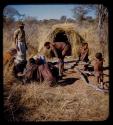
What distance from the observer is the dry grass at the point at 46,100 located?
211 centimetres

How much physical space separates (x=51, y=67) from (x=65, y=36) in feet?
0.83

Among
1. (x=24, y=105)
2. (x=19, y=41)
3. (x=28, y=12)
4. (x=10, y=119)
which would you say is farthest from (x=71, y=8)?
(x=10, y=119)

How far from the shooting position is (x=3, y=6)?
210 centimetres

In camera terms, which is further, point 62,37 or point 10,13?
point 62,37

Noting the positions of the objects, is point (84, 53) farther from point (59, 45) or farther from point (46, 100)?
point (46, 100)

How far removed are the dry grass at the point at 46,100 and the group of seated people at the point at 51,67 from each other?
5 centimetres

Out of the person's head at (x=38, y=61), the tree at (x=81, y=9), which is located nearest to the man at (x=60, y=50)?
the person's head at (x=38, y=61)

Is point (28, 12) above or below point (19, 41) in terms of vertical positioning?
above

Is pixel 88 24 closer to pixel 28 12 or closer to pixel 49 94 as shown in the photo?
pixel 28 12

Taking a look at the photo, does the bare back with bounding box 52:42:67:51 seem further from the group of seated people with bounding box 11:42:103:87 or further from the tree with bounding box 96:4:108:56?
the tree with bounding box 96:4:108:56

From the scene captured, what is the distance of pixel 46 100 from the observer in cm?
212

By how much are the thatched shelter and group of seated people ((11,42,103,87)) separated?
0.10ft

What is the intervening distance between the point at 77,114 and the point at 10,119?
18.7 inches

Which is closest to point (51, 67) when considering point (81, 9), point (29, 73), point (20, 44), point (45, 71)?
point (45, 71)
